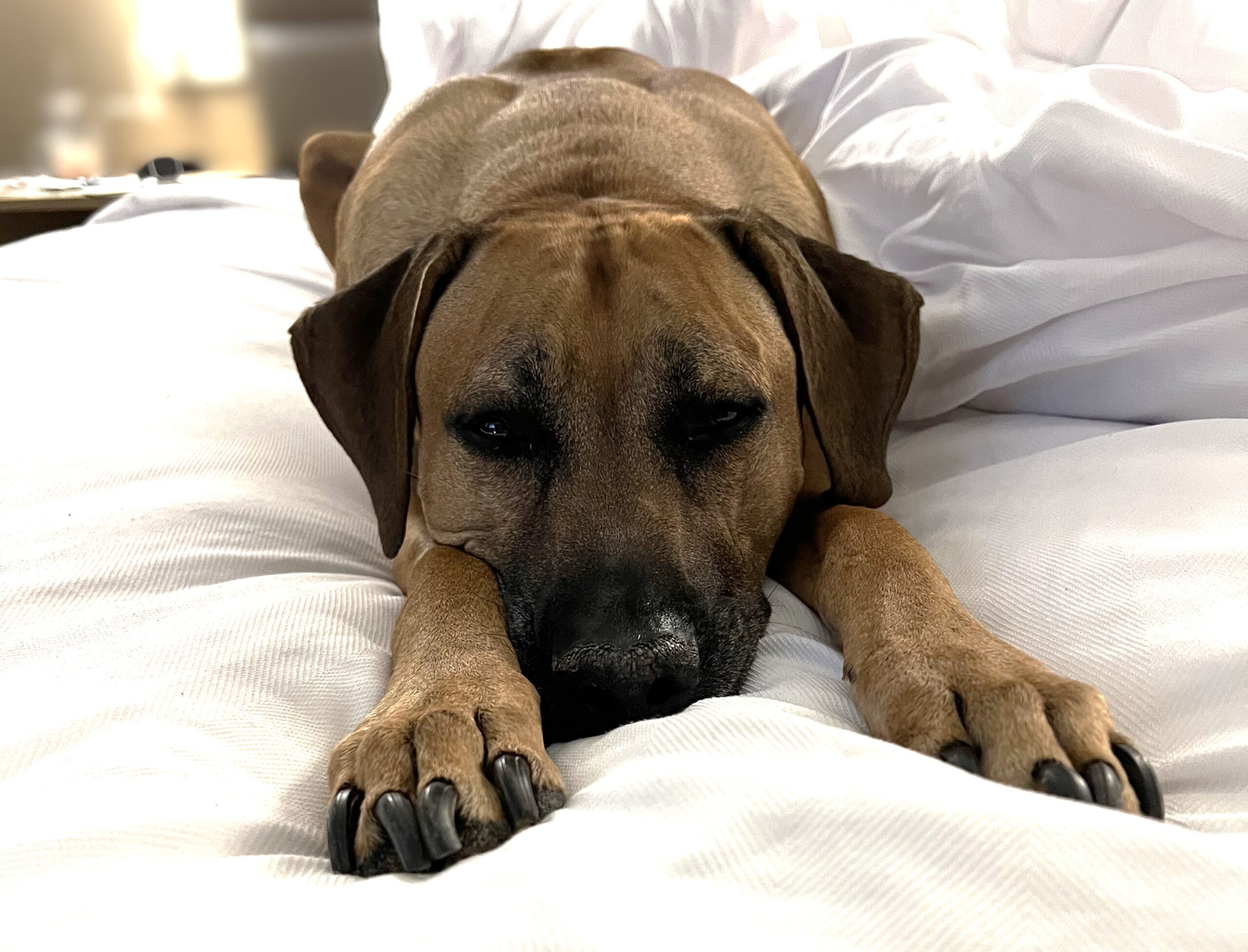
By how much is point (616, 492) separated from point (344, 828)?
0.60 metres

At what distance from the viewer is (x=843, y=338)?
1.69 m

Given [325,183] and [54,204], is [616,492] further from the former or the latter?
[54,204]

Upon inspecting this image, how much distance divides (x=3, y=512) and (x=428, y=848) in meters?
0.99

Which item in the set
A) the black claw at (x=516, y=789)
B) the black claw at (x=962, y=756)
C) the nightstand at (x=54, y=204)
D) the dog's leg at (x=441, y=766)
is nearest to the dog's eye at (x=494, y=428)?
the dog's leg at (x=441, y=766)

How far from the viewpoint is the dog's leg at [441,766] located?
3.25ft

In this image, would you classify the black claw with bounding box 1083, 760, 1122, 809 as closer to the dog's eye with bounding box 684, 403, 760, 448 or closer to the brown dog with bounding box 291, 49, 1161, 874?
the brown dog with bounding box 291, 49, 1161, 874

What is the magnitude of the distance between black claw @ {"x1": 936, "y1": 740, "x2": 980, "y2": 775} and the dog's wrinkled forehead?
24.8 inches

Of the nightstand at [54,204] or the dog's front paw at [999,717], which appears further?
the nightstand at [54,204]

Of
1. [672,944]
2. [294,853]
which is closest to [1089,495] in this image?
[672,944]

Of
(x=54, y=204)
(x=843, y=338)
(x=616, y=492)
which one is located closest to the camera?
(x=616, y=492)

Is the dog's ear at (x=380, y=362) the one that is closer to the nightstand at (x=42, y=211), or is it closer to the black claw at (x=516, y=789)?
the black claw at (x=516, y=789)

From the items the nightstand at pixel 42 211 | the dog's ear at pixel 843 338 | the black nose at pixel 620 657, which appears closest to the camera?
the black nose at pixel 620 657

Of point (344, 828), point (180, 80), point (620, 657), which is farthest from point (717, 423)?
point (180, 80)

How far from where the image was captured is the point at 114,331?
2.17 m
